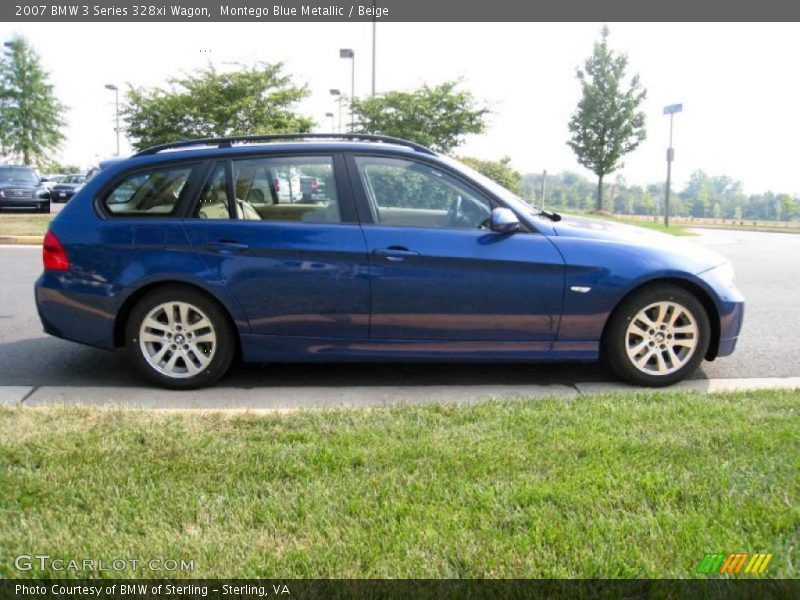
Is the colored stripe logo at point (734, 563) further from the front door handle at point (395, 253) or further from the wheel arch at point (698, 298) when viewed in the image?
the front door handle at point (395, 253)

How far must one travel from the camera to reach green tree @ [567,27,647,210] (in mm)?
32219

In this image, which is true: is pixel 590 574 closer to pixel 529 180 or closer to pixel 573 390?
pixel 573 390

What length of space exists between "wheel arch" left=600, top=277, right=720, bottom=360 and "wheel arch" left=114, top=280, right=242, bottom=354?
250 centimetres

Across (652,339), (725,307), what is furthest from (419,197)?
(725,307)

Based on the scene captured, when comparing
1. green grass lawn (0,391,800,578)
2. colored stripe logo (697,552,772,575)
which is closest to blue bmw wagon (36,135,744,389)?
green grass lawn (0,391,800,578)

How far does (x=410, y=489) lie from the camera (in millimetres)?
2729

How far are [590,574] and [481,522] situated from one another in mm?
435

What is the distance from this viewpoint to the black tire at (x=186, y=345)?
4.50 m

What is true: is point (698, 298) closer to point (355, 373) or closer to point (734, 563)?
point (355, 373)

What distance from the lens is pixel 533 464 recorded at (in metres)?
2.98

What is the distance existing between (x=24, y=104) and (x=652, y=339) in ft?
146

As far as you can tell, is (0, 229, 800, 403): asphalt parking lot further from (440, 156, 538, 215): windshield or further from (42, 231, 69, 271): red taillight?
(440, 156, 538, 215): windshield

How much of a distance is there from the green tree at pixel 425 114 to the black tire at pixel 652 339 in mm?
14716

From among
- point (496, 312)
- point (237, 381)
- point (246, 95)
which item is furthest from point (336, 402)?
point (246, 95)
